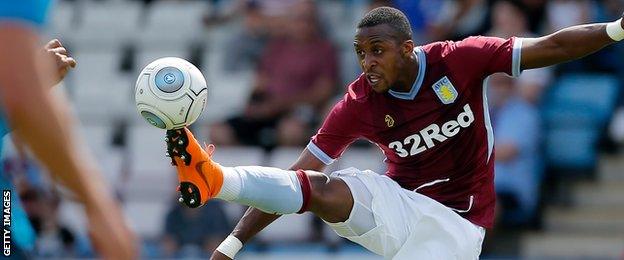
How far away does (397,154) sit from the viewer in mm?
6387

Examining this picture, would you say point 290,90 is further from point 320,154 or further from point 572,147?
point 320,154

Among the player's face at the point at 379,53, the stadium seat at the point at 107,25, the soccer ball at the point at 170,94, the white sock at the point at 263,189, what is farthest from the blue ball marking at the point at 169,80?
the stadium seat at the point at 107,25

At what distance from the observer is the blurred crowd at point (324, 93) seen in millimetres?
10680

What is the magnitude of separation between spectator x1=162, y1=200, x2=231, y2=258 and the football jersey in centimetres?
490

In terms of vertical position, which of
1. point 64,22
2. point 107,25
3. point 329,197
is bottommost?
point 329,197

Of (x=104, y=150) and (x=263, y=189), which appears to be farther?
(x=104, y=150)

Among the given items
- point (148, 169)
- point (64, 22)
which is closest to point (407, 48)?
point (148, 169)

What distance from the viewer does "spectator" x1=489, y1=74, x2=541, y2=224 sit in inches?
414

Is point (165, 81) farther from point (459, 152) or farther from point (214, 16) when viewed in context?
point (214, 16)

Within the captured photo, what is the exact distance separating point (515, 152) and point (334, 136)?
4.47 metres

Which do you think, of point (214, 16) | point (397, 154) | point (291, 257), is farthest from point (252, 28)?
point (397, 154)

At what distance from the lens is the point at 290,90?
12.1 meters

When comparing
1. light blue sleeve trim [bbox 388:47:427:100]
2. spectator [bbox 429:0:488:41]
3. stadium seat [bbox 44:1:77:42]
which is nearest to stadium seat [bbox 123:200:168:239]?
stadium seat [bbox 44:1:77:42]

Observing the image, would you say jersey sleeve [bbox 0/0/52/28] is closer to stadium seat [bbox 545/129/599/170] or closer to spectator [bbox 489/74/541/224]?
spectator [bbox 489/74/541/224]
